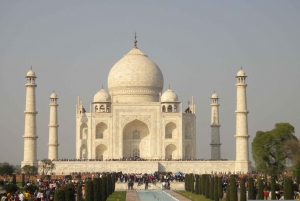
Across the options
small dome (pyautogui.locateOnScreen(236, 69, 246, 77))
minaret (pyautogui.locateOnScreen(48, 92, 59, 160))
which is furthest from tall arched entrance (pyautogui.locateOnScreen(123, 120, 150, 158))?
small dome (pyautogui.locateOnScreen(236, 69, 246, 77))

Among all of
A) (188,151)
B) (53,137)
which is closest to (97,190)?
(53,137)

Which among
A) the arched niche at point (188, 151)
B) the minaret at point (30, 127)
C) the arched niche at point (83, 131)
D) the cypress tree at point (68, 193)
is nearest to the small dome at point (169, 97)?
the arched niche at point (188, 151)

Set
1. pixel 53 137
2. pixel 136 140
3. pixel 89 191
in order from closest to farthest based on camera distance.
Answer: pixel 89 191 → pixel 53 137 → pixel 136 140

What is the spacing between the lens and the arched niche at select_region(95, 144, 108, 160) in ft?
158

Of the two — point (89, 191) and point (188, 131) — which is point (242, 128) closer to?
point (188, 131)

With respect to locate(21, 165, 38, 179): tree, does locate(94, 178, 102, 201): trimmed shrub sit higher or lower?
lower

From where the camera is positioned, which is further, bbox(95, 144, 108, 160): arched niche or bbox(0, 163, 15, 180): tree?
bbox(95, 144, 108, 160): arched niche

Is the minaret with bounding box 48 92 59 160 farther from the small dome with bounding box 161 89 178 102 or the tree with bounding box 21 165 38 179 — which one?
the small dome with bounding box 161 89 178 102

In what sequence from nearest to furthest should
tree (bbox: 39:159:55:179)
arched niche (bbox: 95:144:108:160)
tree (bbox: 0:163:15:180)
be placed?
tree (bbox: 0:163:15:180), tree (bbox: 39:159:55:179), arched niche (bbox: 95:144:108:160)

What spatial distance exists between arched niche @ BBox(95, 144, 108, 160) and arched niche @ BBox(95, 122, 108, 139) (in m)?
0.70

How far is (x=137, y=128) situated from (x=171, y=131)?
237 centimetres

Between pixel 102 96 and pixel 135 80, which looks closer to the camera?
pixel 102 96

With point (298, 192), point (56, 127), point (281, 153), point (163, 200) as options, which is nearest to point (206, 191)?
point (163, 200)

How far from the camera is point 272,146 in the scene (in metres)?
40.7
